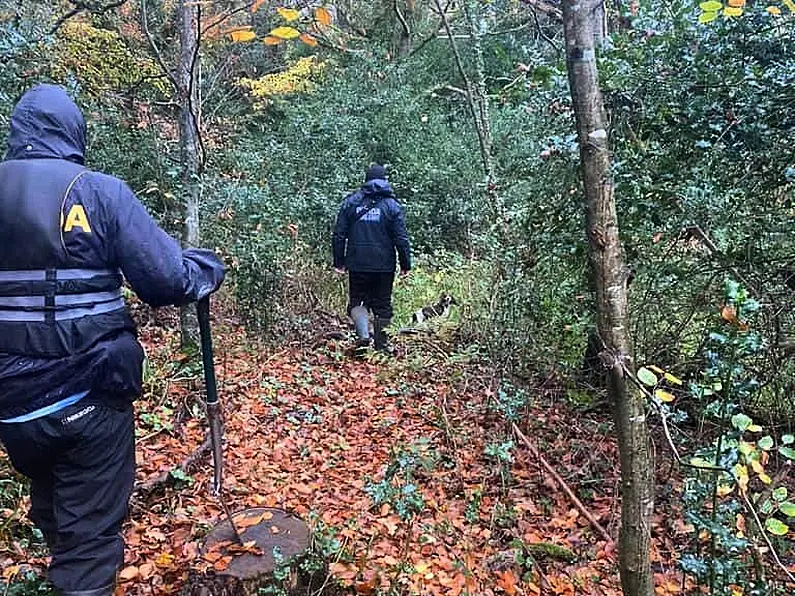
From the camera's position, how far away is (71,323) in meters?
2.47

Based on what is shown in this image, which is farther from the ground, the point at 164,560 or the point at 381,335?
the point at 381,335

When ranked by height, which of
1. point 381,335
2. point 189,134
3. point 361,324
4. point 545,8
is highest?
point 189,134

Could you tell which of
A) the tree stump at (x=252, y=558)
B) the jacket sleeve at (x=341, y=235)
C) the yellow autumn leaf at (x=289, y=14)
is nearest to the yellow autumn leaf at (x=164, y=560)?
the tree stump at (x=252, y=558)

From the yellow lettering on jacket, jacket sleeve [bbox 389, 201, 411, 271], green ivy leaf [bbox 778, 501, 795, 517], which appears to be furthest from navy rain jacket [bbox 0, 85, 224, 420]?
jacket sleeve [bbox 389, 201, 411, 271]

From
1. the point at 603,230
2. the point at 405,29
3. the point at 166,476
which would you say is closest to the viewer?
the point at 603,230

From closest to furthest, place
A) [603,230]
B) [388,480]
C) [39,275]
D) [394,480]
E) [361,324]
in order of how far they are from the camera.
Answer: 1. [603,230]
2. [39,275]
3. [388,480]
4. [394,480]
5. [361,324]

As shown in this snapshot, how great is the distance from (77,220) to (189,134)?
3.68 meters

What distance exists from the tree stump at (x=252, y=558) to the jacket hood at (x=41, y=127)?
185 centimetres

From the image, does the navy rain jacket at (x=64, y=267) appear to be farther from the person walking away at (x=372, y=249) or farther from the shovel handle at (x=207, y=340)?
the person walking away at (x=372, y=249)

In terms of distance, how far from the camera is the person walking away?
7281 millimetres

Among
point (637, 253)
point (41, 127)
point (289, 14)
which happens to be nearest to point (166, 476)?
point (41, 127)

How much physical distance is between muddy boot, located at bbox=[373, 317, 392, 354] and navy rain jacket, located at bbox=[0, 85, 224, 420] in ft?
15.0

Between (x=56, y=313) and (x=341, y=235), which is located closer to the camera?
(x=56, y=313)

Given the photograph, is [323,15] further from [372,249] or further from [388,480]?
[372,249]
